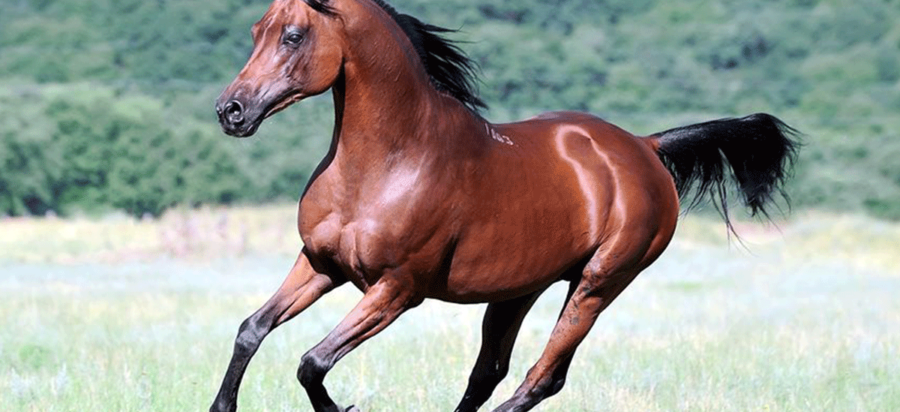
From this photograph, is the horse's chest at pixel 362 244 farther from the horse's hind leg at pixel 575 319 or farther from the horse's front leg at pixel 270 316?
the horse's hind leg at pixel 575 319

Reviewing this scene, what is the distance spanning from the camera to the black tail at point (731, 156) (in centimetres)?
805

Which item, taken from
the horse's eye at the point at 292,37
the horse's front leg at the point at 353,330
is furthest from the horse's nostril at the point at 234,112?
the horse's front leg at the point at 353,330

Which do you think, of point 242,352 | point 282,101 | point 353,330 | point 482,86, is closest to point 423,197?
point 353,330

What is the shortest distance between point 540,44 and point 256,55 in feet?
206

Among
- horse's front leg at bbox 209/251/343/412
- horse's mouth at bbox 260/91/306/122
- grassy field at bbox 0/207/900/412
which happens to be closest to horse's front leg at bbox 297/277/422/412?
horse's front leg at bbox 209/251/343/412

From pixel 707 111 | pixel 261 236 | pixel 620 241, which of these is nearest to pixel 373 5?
pixel 620 241

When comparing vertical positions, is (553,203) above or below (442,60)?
below

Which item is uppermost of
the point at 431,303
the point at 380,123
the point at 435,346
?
the point at 380,123

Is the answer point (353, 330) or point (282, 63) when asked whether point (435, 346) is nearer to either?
point (353, 330)

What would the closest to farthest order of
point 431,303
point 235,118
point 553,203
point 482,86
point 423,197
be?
point 235,118 → point 423,197 → point 553,203 → point 431,303 → point 482,86

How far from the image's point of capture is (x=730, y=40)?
2810 inches

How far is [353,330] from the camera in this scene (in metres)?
5.74

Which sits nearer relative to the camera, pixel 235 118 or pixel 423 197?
pixel 235 118

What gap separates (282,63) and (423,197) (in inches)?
32.9
